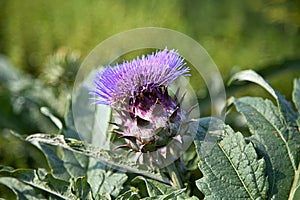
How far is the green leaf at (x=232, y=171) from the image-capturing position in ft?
1.82

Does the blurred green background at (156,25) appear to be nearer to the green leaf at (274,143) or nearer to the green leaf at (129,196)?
the green leaf at (274,143)

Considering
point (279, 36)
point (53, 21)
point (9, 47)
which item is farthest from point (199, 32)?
point (9, 47)

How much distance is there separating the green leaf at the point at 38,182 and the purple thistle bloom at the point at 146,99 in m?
0.10

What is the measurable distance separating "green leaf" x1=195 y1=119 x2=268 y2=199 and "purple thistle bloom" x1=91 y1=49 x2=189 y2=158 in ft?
0.14

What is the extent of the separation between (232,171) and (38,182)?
243 millimetres

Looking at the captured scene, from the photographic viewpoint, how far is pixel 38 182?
25.3 inches

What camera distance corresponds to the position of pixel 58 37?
1.86 m

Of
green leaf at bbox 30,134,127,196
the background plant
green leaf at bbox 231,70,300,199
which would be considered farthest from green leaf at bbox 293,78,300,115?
the background plant

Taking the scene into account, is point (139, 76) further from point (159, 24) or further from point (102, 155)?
point (159, 24)

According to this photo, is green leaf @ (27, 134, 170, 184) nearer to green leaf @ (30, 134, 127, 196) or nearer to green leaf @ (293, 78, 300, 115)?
green leaf @ (30, 134, 127, 196)

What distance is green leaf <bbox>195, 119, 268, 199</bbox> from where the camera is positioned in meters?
0.56

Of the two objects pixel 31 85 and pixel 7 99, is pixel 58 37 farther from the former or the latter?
pixel 7 99

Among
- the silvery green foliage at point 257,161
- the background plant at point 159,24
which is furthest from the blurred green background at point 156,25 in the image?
the silvery green foliage at point 257,161

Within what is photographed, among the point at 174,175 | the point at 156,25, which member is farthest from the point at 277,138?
the point at 156,25
